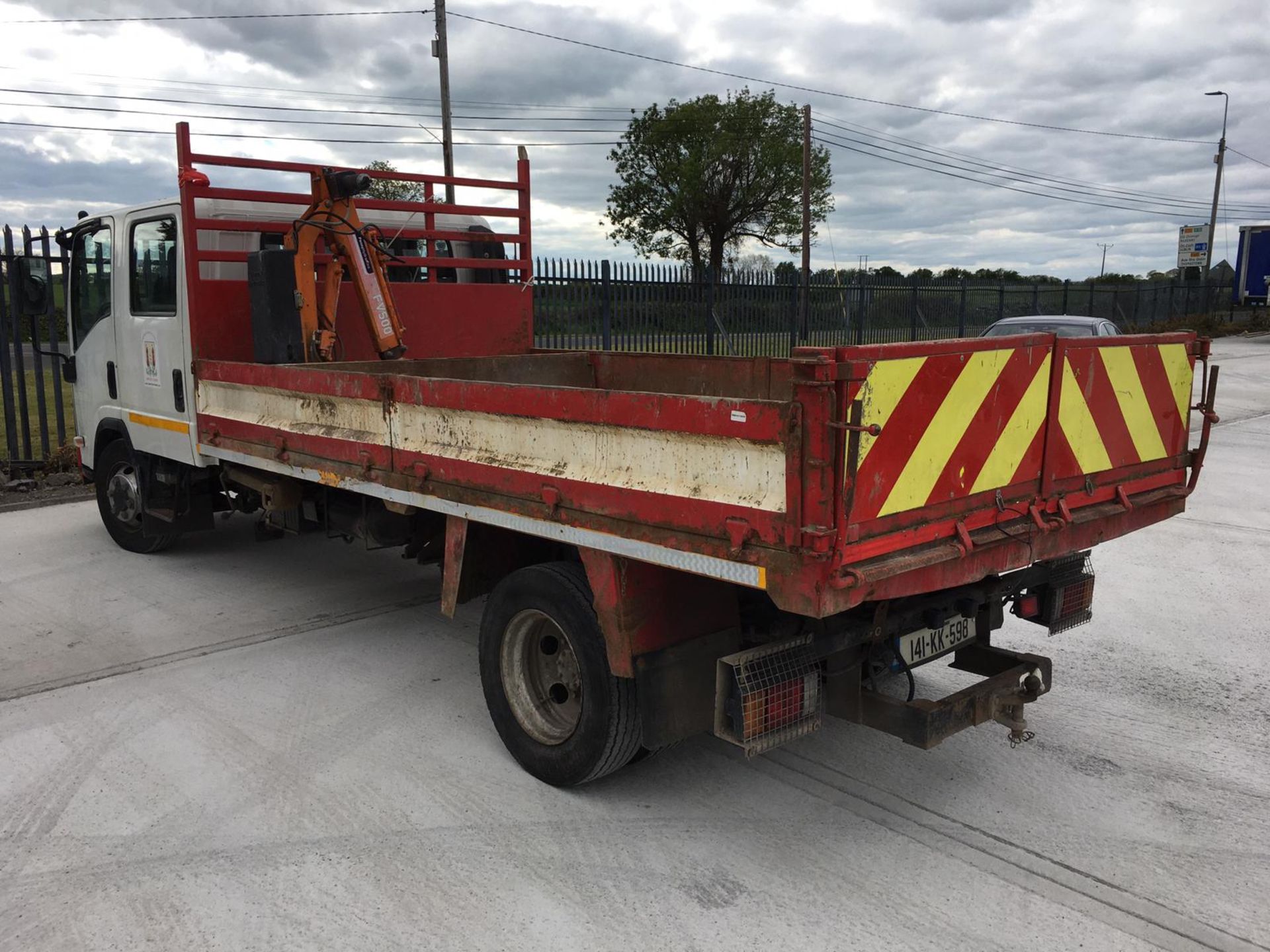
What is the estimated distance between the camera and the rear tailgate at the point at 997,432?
2793 millimetres

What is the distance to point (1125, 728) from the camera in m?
4.32

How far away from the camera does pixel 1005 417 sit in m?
3.26

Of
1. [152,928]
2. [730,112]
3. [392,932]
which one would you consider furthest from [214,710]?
[730,112]

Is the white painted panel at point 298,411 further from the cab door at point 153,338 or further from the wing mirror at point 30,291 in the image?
the wing mirror at point 30,291

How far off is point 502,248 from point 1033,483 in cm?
507

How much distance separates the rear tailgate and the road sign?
46627 millimetres

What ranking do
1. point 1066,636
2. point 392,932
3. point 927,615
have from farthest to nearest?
point 1066,636 → point 927,615 → point 392,932

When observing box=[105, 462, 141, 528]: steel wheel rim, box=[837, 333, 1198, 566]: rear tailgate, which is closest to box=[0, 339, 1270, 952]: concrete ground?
box=[837, 333, 1198, 566]: rear tailgate

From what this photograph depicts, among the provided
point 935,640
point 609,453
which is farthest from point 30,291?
point 935,640

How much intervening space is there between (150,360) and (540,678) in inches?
157

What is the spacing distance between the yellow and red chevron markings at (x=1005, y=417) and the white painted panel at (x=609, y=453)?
12.1 inches

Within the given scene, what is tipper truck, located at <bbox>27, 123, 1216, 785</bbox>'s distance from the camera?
285 cm

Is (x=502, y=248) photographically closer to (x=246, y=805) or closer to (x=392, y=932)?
(x=246, y=805)

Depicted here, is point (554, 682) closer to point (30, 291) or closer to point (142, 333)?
point (142, 333)
